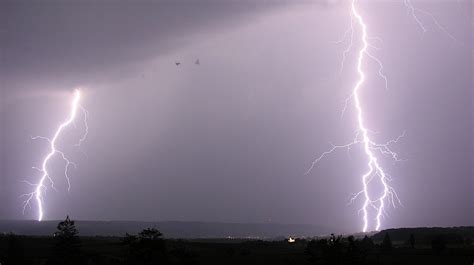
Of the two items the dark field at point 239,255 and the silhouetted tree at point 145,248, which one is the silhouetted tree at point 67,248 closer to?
the dark field at point 239,255

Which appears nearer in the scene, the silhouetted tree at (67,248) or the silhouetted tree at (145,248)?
the silhouetted tree at (145,248)

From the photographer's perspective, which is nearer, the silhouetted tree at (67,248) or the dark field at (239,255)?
the dark field at (239,255)

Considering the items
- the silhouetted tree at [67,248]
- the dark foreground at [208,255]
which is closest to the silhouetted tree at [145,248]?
the dark foreground at [208,255]

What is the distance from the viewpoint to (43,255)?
59.4 meters

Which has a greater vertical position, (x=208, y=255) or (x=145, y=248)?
(x=145, y=248)

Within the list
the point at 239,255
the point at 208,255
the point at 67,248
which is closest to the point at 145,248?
the point at 67,248

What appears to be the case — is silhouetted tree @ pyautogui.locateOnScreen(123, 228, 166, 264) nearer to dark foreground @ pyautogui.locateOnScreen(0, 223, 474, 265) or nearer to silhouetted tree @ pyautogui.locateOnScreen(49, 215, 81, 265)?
dark foreground @ pyautogui.locateOnScreen(0, 223, 474, 265)

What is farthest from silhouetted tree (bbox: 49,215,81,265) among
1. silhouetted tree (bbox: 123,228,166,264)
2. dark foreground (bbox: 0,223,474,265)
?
silhouetted tree (bbox: 123,228,166,264)

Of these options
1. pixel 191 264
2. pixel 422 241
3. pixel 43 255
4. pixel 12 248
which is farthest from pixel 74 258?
pixel 422 241

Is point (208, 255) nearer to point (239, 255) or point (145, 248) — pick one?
point (239, 255)

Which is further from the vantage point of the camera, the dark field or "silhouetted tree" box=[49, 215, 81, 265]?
"silhouetted tree" box=[49, 215, 81, 265]

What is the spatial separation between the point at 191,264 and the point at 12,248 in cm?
2122

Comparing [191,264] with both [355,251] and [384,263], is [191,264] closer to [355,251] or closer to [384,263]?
[355,251]

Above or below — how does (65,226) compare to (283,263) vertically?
above
